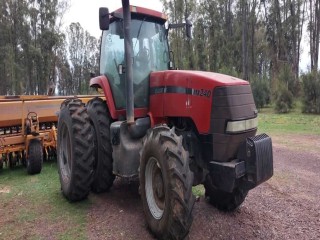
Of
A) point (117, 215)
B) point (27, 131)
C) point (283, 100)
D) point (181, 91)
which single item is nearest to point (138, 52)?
point (181, 91)

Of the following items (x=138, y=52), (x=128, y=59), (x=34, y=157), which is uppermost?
(x=138, y=52)

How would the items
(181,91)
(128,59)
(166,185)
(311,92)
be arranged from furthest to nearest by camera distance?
(311,92) < (128,59) < (181,91) < (166,185)

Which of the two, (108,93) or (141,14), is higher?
(141,14)

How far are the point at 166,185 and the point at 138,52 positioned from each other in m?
2.08

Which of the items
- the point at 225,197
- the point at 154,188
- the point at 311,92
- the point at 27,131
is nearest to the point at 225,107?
the point at 154,188

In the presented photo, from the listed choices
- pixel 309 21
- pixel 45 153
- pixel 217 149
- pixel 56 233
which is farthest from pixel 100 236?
pixel 309 21

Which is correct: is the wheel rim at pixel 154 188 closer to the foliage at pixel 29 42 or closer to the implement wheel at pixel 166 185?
the implement wheel at pixel 166 185

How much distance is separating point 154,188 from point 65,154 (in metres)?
2.18

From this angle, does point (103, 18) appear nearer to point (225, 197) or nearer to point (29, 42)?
point (225, 197)

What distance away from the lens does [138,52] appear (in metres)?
4.96

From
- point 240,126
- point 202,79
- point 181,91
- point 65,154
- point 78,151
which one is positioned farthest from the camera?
point 65,154

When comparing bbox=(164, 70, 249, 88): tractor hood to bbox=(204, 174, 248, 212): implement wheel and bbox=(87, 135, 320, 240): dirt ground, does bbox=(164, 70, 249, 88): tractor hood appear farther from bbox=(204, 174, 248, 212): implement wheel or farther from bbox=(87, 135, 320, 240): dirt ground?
bbox=(87, 135, 320, 240): dirt ground

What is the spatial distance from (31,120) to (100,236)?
4.09m

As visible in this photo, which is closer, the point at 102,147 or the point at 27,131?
the point at 102,147
